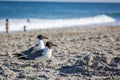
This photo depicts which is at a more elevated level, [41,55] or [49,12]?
[41,55]

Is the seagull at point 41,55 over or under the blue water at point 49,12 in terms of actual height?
over

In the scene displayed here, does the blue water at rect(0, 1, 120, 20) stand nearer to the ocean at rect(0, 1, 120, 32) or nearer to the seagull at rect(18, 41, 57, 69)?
the ocean at rect(0, 1, 120, 32)

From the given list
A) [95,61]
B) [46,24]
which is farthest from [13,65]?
[46,24]

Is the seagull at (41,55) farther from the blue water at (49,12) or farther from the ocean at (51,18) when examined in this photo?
the blue water at (49,12)

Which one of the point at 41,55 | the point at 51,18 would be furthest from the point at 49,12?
the point at 41,55

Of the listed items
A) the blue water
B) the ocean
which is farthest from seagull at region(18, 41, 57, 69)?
the blue water

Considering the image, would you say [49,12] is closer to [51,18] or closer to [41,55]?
[51,18]

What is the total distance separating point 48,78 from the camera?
25.8ft

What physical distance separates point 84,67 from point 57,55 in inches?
106

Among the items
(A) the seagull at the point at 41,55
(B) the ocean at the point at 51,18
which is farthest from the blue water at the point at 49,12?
(A) the seagull at the point at 41,55

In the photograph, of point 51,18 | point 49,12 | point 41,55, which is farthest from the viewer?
point 49,12

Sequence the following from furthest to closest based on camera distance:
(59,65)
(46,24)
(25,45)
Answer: (46,24)
(25,45)
(59,65)

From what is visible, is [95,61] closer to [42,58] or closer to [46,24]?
[42,58]

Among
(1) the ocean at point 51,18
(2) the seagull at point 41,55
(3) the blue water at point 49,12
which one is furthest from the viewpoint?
(3) the blue water at point 49,12
